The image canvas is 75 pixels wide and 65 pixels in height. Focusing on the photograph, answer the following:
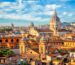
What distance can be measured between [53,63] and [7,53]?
69.3 inches

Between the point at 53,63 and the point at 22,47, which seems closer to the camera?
the point at 53,63

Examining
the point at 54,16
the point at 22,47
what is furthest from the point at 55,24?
the point at 22,47

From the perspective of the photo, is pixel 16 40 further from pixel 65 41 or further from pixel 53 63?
pixel 53 63

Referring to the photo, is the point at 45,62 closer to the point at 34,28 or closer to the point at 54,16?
the point at 34,28

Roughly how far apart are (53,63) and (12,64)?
2.54 feet

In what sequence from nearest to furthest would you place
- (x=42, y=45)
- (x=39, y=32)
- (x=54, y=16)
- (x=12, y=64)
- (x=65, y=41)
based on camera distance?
1. (x=12, y=64)
2. (x=42, y=45)
3. (x=65, y=41)
4. (x=39, y=32)
5. (x=54, y=16)

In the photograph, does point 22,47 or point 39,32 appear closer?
point 22,47

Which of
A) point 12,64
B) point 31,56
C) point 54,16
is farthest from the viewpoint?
point 54,16

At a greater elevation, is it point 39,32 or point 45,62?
point 45,62

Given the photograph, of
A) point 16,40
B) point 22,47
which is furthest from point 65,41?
point 22,47

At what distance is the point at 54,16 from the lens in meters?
18.1

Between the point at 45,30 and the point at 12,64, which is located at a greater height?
the point at 12,64

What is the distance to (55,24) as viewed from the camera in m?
18.4

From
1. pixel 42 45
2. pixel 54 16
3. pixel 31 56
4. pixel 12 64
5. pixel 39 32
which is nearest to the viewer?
pixel 12 64
